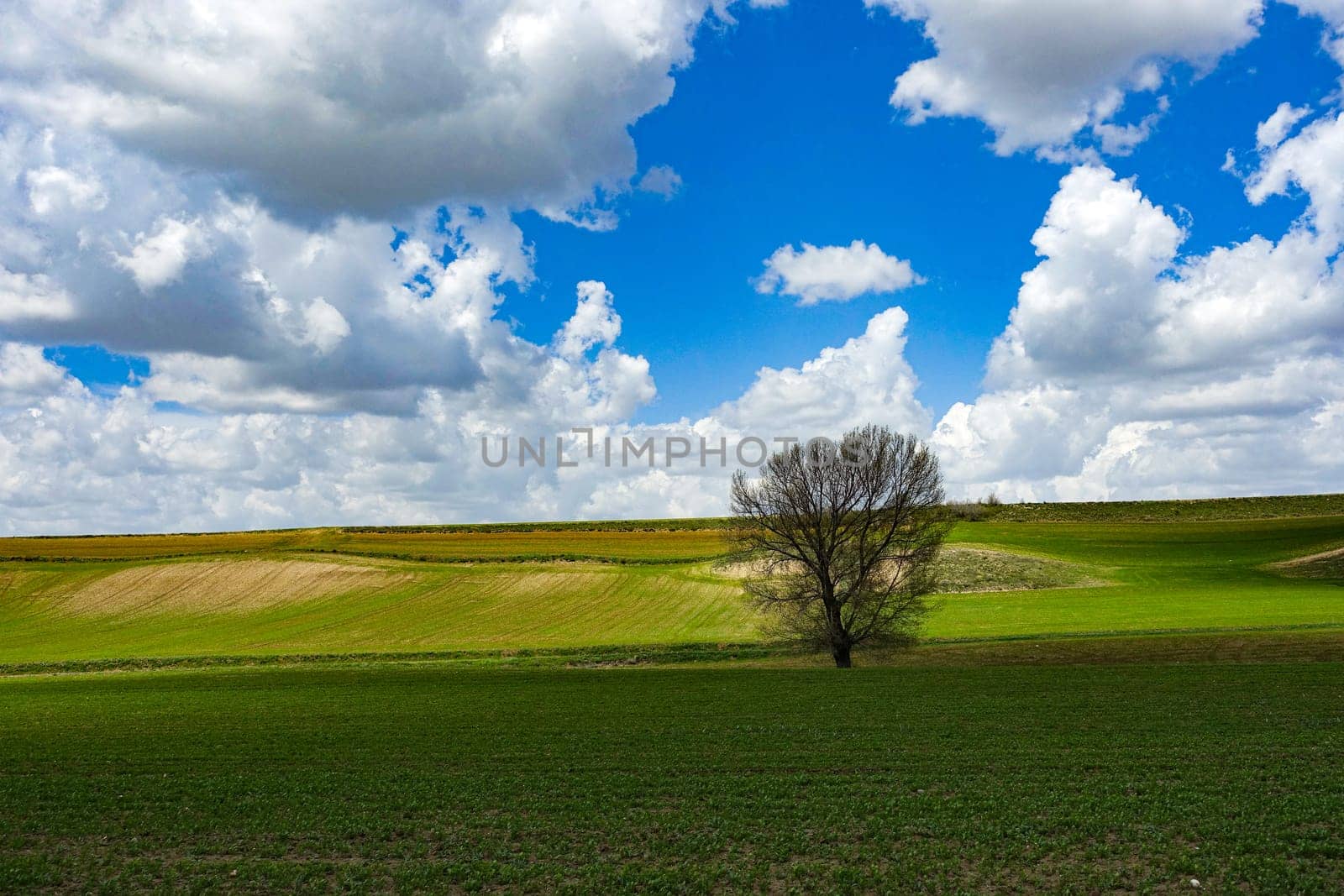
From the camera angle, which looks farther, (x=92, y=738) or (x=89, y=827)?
(x=92, y=738)

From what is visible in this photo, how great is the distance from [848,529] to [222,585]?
58.3 metres

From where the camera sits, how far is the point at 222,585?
241 feet

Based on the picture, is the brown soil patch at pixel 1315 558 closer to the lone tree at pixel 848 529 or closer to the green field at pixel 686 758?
the green field at pixel 686 758

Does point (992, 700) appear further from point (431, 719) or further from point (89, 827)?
point (89, 827)

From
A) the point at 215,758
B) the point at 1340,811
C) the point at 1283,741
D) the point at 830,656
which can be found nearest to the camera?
the point at 1340,811

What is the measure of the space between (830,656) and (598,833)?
31314 mm

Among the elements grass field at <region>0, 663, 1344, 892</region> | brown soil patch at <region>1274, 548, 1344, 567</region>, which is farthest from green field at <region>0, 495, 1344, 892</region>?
brown soil patch at <region>1274, 548, 1344, 567</region>

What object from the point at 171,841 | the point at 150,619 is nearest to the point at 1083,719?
the point at 171,841

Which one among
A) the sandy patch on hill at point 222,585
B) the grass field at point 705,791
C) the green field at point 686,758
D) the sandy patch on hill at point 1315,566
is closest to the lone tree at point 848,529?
the green field at point 686,758

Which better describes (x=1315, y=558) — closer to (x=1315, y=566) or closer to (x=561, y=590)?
(x=1315, y=566)

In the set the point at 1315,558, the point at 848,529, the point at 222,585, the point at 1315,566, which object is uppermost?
the point at 848,529

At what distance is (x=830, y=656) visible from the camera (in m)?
44.5

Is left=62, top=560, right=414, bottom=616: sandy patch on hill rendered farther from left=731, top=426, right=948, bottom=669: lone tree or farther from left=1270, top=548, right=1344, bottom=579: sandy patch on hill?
left=1270, top=548, right=1344, bottom=579: sandy patch on hill

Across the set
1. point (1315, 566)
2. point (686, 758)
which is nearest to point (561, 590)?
point (686, 758)
